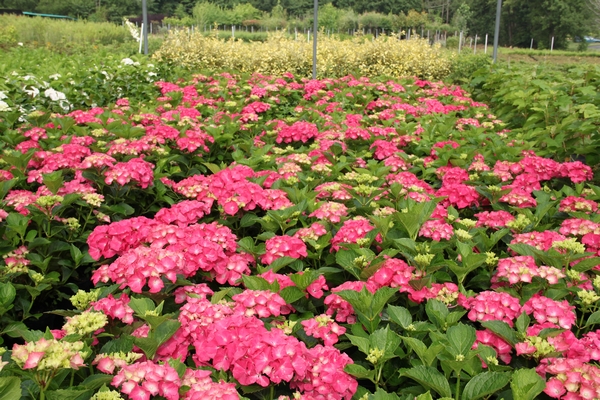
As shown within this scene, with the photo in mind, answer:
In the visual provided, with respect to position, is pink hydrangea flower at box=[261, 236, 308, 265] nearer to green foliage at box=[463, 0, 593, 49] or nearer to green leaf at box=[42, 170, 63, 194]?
green leaf at box=[42, 170, 63, 194]

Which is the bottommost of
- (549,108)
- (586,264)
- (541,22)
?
(586,264)

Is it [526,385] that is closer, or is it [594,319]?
[526,385]

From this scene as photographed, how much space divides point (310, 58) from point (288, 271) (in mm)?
7627

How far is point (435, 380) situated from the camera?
4.59 ft

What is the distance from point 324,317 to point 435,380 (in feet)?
1.31

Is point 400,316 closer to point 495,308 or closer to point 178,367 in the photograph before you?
point 495,308

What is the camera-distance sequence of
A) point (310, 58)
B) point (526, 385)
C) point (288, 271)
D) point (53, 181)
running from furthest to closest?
point (310, 58) < point (53, 181) < point (288, 271) < point (526, 385)

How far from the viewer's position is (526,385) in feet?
4.28

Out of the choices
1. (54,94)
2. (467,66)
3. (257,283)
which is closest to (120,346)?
(257,283)

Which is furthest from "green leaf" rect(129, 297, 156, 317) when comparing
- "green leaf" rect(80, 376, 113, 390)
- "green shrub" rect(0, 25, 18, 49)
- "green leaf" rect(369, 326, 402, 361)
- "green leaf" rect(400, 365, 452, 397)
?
"green shrub" rect(0, 25, 18, 49)

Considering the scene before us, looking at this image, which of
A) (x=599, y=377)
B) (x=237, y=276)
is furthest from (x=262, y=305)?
(x=599, y=377)

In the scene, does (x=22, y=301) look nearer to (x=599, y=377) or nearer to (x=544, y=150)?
(x=599, y=377)

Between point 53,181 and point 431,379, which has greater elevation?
point 53,181

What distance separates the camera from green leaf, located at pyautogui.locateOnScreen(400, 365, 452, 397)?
138cm
